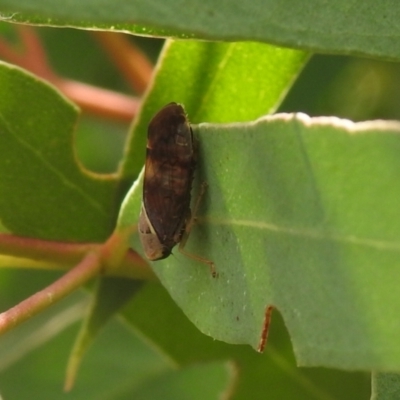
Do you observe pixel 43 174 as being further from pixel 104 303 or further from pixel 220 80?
pixel 220 80

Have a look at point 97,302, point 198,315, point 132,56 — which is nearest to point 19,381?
point 97,302

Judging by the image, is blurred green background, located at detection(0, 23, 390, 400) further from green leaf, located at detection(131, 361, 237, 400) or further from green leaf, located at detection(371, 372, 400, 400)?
green leaf, located at detection(371, 372, 400, 400)

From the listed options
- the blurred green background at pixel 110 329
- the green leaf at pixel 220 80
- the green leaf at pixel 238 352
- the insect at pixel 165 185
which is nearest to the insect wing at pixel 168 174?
the insect at pixel 165 185

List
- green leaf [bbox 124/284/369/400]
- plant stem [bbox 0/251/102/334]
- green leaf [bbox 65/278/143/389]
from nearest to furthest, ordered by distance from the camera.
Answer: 1. plant stem [bbox 0/251/102/334]
2. green leaf [bbox 65/278/143/389]
3. green leaf [bbox 124/284/369/400]

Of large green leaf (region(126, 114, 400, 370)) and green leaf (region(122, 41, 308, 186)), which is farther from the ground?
large green leaf (region(126, 114, 400, 370))

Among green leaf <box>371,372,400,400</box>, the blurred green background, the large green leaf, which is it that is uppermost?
the large green leaf

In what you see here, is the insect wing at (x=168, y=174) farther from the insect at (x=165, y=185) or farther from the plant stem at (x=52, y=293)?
the plant stem at (x=52, y=293)

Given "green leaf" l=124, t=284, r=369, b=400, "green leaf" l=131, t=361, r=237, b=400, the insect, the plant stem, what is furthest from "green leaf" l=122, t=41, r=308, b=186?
"green leaf" l=131, t=361, r=237, b=400
